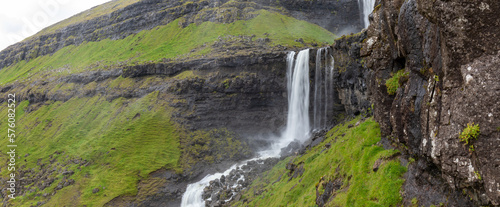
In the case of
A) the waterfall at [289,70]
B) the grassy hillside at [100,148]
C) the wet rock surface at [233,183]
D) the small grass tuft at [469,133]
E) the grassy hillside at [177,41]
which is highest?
the grassy hillside at [177,41]

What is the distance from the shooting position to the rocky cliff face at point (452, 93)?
830cm

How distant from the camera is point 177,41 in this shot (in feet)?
325

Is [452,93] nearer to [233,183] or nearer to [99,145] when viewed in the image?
[233,183]

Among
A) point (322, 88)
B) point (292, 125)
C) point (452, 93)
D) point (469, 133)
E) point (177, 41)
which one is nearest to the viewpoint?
point (469, 133)

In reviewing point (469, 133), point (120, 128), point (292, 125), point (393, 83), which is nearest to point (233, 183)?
point (292, 125)

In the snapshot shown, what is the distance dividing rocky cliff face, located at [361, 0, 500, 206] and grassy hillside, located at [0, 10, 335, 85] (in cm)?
6757

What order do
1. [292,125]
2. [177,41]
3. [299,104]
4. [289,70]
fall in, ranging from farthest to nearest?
[177,41] → [289,70] → [292,125] → [299,104]

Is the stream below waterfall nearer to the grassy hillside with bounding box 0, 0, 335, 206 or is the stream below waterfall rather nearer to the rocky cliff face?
the grassy hillside with bounding box 0, 0, 335, 206

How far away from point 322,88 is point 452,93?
129 feet

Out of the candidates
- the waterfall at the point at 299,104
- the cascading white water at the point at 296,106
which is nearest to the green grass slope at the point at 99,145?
the cascading white water at the point at 296,106

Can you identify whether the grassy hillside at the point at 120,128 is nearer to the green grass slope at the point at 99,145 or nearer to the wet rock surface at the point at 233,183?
the green grass slope at the point at 99,145

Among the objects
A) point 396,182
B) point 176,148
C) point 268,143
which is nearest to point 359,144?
point 396,182

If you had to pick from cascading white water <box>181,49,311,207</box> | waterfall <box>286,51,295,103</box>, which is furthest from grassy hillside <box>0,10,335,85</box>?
cascading white water <box>181,49,311,207</box>

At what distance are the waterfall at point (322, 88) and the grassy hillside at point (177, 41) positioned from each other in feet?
106
